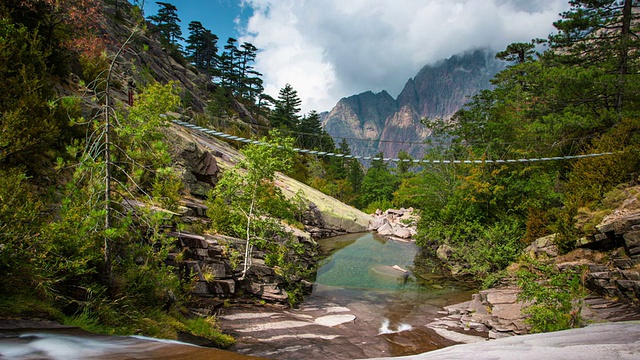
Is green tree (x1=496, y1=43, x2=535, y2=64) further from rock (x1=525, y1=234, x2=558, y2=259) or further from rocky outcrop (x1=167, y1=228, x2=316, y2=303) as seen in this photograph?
rocky outcrop (x1=167, y1=228, x2=316, y2=303)

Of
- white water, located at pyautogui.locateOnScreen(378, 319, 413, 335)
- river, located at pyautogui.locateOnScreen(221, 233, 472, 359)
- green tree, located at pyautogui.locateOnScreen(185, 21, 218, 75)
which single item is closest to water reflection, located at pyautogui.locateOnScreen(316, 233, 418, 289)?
river, located at pyautogui.locateOnScreen(221, 233, 472, 359)

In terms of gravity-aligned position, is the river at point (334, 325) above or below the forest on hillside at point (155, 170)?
below

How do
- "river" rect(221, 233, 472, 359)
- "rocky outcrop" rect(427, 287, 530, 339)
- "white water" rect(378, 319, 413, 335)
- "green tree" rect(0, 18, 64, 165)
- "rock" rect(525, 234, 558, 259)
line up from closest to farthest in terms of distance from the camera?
1. "green tree" rect(0, 18, 64, 165)
2. "river" rect(221, 233, 472, 359)
3. "rocky outcrop" rect(427, 287, 530, 339)
4. "white water" rect(378, 319, 413, 335)
5. "rock" rect(525, 234, 558, 259)

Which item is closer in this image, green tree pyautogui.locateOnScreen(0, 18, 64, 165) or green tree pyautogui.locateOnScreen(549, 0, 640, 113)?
green tree pyautogui.locateOnScreen(0, 18, 64, 165)

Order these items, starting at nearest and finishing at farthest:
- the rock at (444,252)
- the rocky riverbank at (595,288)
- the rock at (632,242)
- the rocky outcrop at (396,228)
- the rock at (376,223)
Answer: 1. the rocky riverbank at (595,288)
2. the rock at (632,242)
3. the rock at (444,252)
4. the rocky outcrop at (396,228)
5. the rock at (376,223)

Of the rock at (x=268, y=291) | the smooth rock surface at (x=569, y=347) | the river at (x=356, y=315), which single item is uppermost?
the smooth rock surface at (x=569, y=347)

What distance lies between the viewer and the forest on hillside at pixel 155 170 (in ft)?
13.8

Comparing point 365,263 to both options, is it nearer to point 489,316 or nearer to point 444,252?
point 444,252

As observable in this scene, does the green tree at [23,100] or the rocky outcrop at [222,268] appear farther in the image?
the rocky outcrop at [222,268]

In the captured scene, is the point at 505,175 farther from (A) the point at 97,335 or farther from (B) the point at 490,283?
(A) the point at 97,335

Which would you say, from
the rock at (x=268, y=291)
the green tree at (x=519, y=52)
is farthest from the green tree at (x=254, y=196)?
the green tree at (x=519, y=52)

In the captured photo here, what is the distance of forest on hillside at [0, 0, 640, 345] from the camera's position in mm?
4215

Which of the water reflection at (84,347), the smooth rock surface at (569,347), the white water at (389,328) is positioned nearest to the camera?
the water reflection at (84,347)

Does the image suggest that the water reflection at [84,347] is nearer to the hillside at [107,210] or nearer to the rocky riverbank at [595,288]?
the hillside at [107,210]
